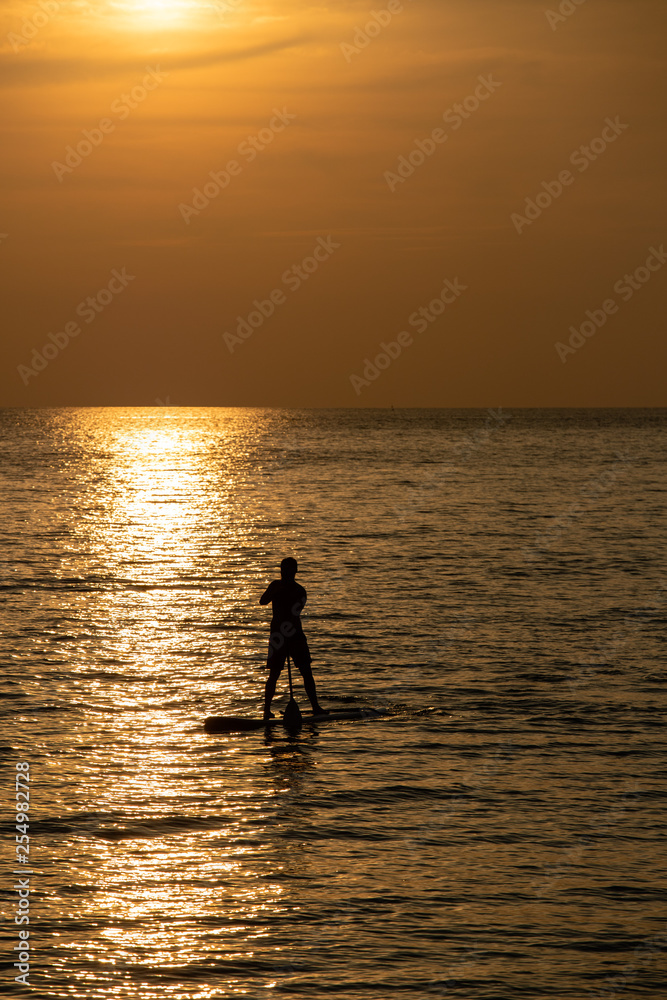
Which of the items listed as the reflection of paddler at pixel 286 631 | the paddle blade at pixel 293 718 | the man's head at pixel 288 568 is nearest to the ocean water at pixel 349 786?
the paddle blade at pixel 293 718

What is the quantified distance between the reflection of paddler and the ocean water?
846mm

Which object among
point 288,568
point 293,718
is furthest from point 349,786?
point 288,568

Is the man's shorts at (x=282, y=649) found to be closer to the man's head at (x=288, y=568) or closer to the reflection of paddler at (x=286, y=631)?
the reflection of paddler at (x=286, y=631)

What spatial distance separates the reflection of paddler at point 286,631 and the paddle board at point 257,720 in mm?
143

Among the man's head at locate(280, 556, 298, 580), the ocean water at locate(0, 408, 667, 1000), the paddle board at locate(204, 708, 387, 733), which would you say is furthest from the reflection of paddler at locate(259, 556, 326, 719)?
the ocean water at locate(0, 408, 667, 1000)

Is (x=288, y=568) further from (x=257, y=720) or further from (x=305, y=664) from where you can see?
(x=257, y=720)

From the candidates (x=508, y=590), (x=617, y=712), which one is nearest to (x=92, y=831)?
(x=617, y=712)

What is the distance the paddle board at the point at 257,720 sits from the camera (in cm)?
1789

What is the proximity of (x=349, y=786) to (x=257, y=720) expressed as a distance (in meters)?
3.37

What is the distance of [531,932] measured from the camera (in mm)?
10992

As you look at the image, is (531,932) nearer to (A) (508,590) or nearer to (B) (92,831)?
(B) (92,831)

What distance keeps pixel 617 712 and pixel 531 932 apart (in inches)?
355

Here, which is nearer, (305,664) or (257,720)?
(257,720)

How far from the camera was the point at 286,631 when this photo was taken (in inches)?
730
